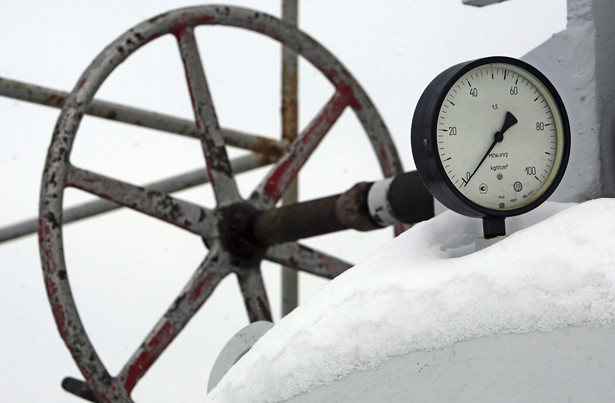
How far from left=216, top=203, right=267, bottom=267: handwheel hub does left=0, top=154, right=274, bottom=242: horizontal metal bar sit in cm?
63

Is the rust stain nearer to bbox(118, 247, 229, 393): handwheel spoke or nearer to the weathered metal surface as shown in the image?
bbox(118, 247, 229, 393): handwheel spoke

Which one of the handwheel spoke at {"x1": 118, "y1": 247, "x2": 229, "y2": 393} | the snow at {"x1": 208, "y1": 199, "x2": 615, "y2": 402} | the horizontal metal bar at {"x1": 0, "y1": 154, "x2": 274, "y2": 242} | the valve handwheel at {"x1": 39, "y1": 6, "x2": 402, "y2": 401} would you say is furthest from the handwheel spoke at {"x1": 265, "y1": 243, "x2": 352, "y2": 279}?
the snow at {"x1": 208, "y1": 199, "x2": 615, "y2": 402}

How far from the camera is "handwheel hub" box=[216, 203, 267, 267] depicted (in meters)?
2.74

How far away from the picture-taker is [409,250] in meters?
1.30

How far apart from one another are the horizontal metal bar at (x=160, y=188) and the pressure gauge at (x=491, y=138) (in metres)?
2.23

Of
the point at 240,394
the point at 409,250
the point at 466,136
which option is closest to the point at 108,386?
the point at 240,394

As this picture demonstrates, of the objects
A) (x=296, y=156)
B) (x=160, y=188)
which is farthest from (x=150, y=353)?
(x=160, y=188)

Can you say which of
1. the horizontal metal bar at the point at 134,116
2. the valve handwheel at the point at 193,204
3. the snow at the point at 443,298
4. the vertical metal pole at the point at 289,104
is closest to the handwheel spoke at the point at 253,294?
the valve handwheel at the point at 193,204

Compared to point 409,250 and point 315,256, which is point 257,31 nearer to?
point 315,256

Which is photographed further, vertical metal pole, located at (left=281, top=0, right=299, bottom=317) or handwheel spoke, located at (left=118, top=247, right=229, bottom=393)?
vertical metal pole, located at (left=281, top=0, right=299, bottom=317)

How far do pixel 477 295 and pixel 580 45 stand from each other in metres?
0.53

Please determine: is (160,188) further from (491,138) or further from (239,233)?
(491,138)

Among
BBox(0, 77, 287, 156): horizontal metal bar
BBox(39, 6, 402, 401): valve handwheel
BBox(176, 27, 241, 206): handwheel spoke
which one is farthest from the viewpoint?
BBox(0, 77, 287, 156): horizontal metal bar

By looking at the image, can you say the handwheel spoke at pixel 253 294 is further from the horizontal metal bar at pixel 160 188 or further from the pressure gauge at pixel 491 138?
the pressure gauge at pixel 491 138
